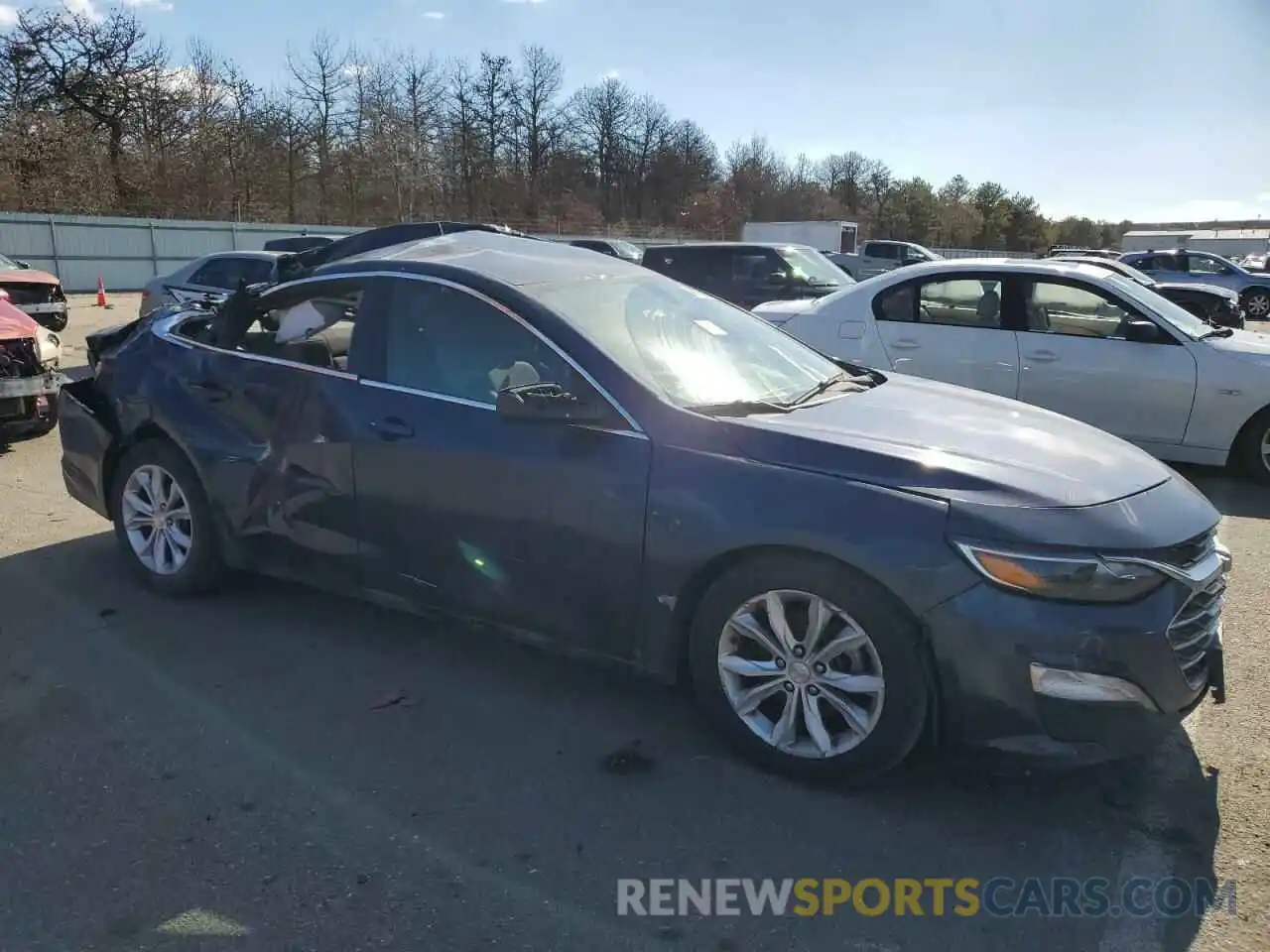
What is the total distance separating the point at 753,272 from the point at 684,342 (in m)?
10.5

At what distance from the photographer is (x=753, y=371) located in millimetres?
3816

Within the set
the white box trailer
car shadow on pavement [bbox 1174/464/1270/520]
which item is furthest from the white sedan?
the white box trailer

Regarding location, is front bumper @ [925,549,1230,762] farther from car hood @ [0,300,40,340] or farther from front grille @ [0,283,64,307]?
front grille @ [0,283,64,307]

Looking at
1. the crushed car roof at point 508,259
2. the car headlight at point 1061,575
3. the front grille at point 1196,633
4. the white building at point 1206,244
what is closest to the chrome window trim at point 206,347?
the crushed car roof at point 508,259

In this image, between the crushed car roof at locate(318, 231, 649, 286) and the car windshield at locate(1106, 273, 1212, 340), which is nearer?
the crushed car roof at locate(318, 231, 649, 286)

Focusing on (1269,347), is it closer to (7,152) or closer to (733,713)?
(733,713)

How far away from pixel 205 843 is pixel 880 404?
275 cm

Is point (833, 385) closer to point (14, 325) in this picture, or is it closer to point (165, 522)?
point (165, 522)

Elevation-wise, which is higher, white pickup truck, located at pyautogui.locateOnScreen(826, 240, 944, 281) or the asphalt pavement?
white pickup truck, located at pyautogui.locateOnScreen(826, 240, 944, 281)

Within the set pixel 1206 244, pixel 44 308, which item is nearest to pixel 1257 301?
pixel 44 308

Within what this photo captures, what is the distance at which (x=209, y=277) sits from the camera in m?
11.7

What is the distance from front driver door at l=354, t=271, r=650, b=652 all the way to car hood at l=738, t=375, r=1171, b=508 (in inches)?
23.4

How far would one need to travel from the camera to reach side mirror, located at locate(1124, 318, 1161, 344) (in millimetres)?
6926

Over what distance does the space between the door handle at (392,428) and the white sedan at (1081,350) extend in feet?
16.6
